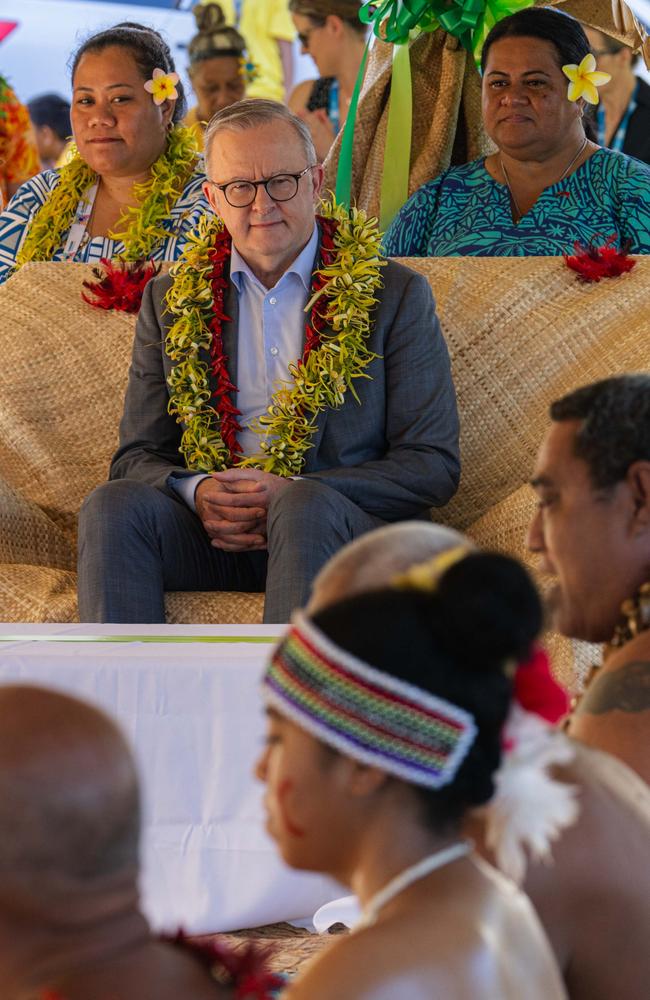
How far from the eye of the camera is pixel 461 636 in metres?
1.10

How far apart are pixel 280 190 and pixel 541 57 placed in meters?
1.03

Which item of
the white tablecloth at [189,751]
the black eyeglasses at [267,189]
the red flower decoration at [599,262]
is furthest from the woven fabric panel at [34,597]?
the red flower decoration at [599,262]

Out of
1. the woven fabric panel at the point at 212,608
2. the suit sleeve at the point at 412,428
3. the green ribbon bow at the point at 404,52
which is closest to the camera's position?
the woven fabric panel at the point at 212,608

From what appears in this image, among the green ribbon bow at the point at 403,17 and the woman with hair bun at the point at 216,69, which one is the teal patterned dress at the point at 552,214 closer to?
the green ribbon bow at the point at 403,17

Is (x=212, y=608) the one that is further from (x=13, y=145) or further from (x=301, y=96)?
(x=301, y=96)

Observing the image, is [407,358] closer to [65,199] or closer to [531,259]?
[531,259]

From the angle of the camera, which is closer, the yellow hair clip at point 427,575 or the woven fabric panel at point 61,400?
the yellow hair clip at point 427,575

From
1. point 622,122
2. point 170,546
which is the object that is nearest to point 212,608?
point 170,546

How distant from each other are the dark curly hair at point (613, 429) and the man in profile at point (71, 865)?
2.50 feet

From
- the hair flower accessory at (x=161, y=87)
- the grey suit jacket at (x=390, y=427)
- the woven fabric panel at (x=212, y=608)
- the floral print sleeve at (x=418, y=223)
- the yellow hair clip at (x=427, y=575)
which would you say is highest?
the yellow hair clip at (x=427, y=575)

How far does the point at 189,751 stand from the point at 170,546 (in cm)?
87

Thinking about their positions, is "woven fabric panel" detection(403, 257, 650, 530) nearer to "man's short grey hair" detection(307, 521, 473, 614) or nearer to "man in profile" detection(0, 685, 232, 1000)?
"man's short grey hair" detection(307, 521, 473, 614)

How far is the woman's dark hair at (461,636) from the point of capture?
3.59 feet

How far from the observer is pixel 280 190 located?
3.32 metres
